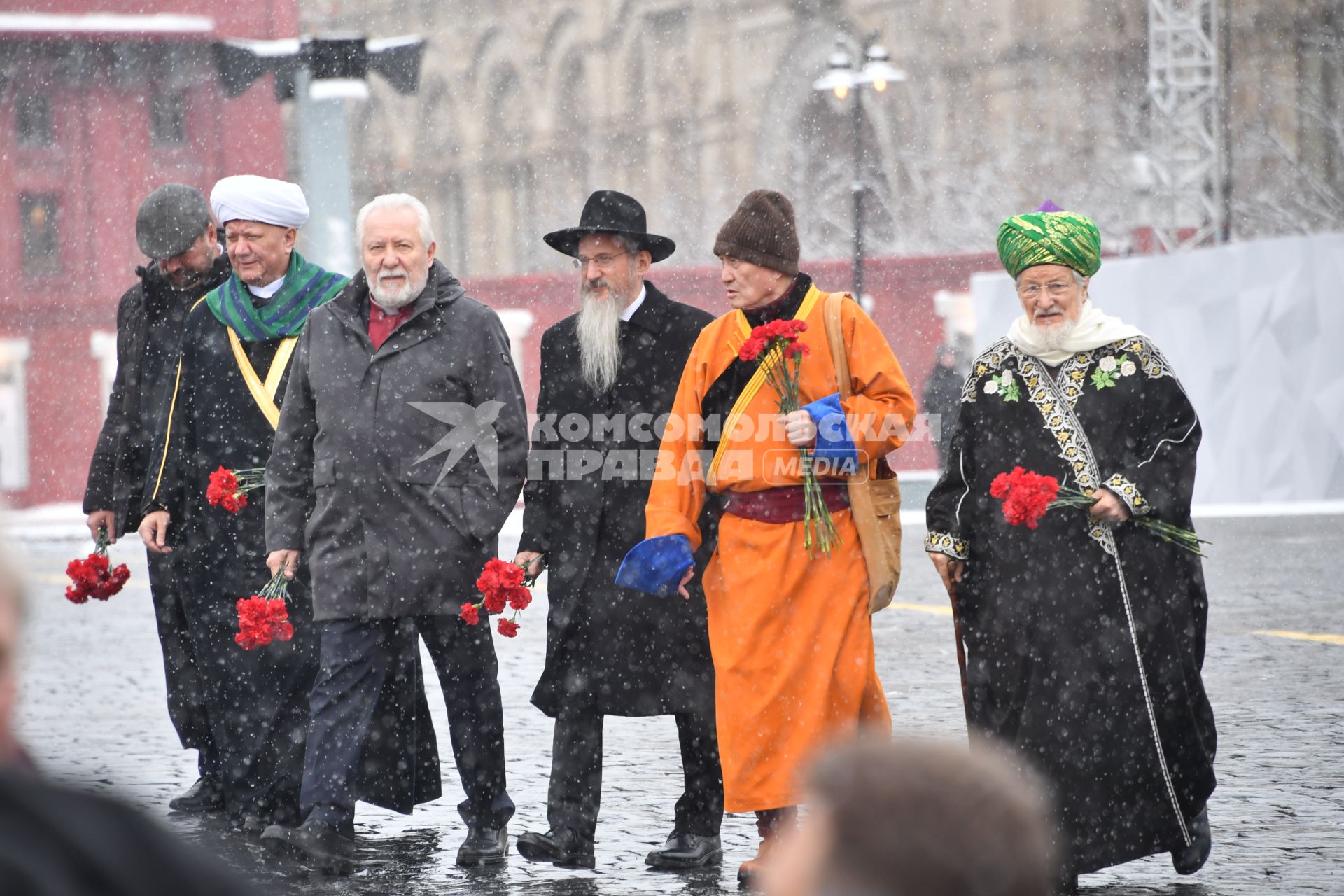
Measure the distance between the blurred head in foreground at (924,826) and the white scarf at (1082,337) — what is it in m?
3.69

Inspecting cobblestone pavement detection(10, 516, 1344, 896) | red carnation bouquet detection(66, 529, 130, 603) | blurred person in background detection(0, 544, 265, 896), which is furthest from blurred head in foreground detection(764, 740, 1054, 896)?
red carnation bouquet detection(66, 529, 130, 603)

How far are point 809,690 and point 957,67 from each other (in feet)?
119

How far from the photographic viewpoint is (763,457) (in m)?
5.39

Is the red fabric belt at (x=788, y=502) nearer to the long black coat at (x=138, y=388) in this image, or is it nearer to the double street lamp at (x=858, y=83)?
the long black coat at (x=138, y=388)

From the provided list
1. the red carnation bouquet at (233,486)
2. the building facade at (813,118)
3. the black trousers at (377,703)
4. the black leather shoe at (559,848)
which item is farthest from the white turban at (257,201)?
the building facade at (813,118)

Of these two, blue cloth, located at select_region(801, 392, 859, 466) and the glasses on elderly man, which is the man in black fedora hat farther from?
the glasses on elderly man

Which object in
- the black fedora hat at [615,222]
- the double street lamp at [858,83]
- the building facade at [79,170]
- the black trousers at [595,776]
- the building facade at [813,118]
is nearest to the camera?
the black trousers at [595,776]

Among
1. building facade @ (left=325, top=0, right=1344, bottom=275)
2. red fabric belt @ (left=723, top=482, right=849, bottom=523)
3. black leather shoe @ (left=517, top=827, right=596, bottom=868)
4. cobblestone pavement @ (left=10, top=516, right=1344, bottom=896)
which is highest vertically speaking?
building facade @ (left=325, top=0, right=1344, bottom=275)

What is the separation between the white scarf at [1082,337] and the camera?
5188 millimetres

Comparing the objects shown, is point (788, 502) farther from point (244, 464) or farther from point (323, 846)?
point (244, 464)

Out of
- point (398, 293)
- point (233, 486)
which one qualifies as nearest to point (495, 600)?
point (398, 293)

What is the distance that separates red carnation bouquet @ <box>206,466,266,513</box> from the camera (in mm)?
6027

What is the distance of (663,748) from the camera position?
7.73m

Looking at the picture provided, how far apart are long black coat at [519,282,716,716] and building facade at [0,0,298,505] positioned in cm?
2774
